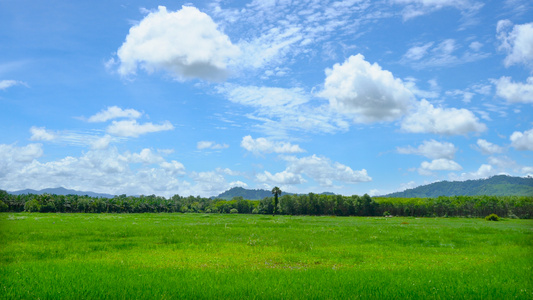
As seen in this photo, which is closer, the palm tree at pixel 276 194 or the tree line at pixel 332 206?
the tree line at pixel 332 206

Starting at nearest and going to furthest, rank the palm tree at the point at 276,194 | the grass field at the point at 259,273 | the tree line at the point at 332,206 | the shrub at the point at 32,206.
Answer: the grass field at the point at 259,273 → the shrub at the point at 32,206 → the tree line at the point at 332,206 → the palm tree at the point at 276,194

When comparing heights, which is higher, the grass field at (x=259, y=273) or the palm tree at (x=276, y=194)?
the palm tree at (x=276, y=194)

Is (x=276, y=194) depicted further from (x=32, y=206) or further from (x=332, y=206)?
(x=32, y=206)

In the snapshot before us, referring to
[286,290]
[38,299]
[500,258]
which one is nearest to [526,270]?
[500,258]

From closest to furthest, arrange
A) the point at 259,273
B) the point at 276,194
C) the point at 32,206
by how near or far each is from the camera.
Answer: the point at 259,273 → the point at 32,206 → the point at 276,194

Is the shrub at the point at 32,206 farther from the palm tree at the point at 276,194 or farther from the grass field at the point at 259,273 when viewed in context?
the grass field at the point at 259,273

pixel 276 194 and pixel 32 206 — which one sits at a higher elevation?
pixel 276 194

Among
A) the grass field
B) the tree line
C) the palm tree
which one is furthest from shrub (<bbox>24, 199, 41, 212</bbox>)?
the grass field

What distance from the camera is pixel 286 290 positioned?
1315 centimetres

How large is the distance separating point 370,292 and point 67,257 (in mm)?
19290

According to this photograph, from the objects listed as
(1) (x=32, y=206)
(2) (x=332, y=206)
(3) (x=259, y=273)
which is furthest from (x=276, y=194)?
(3) (x=259, y=273)

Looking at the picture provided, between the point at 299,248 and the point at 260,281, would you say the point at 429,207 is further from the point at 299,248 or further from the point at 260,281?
the point at 260,281

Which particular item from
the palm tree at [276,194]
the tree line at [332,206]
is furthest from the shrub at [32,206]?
the palm tree at [276,194]

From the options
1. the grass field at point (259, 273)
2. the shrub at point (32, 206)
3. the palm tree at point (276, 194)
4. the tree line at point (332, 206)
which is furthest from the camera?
the palm tree at point (276, 194)
